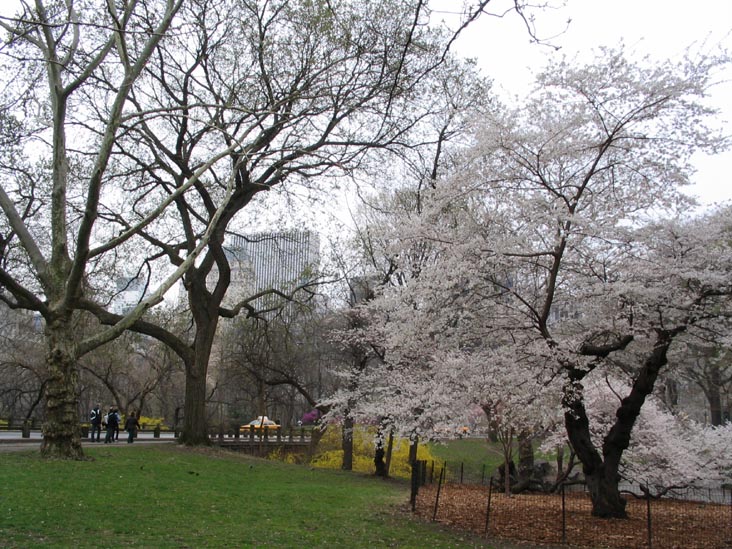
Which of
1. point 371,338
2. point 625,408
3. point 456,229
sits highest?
point 456,229

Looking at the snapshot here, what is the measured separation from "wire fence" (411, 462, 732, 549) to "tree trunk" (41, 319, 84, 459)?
7013mm

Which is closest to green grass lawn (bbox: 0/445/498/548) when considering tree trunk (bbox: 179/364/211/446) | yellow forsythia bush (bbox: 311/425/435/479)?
tree trunk (bbox: 179/364/211/446)

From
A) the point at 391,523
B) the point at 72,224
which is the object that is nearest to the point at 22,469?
the point at 391,523

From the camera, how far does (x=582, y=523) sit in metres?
10.6

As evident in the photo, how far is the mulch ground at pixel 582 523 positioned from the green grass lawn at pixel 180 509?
97 centimetres

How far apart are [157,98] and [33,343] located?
23.7 m

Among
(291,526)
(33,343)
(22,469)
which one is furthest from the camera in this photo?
(33,343)

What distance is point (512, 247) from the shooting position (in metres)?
10.1

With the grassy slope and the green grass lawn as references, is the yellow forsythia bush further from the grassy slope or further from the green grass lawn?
the green grass lawn

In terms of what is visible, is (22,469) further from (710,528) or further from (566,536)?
(710,528)

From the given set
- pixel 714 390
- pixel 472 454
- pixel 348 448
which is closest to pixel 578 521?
pixel 348 448

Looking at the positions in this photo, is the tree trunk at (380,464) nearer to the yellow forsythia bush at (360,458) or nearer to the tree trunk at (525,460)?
the yellow forsythia bush at (360,458)

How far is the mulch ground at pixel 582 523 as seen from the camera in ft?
30.3

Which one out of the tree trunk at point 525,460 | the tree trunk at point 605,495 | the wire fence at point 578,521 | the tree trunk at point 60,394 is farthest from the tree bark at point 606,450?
the tree trunk at point 60,394
